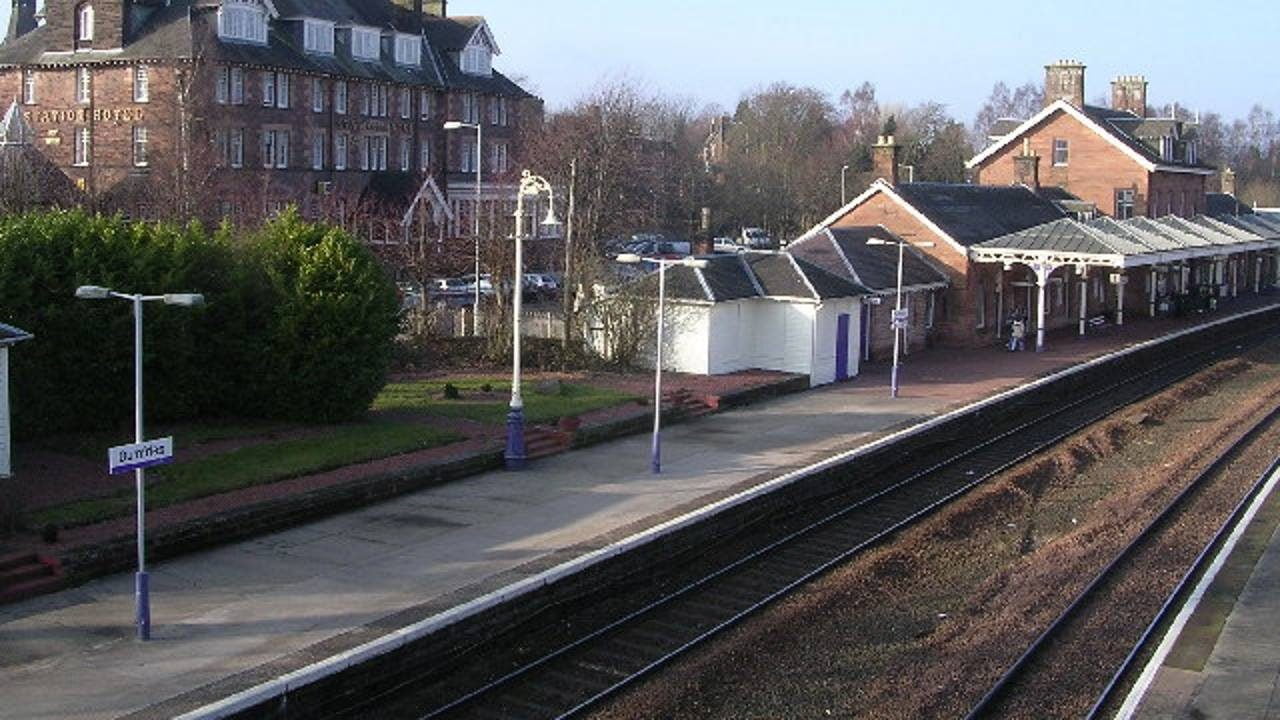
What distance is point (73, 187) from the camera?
4544 centimetres

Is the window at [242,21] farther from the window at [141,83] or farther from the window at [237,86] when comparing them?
the window at [141,83]

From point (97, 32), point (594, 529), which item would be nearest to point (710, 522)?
point (594, 529)

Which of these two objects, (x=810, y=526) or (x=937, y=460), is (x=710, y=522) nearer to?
(x=810, y=526)

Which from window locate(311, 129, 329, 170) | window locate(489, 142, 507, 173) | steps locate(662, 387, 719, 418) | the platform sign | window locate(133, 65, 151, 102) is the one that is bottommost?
steps locate(662, 387, 719, 418)

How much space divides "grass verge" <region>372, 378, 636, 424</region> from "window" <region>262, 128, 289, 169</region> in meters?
26.2

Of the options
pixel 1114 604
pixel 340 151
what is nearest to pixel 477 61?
pixel 340 151

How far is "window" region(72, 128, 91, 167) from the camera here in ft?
182

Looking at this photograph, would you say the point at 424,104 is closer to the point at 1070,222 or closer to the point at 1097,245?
the point at 1070,222

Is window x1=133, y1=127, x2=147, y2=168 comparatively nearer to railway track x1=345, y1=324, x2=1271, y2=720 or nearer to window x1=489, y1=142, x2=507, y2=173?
window x1=489, y1=142, x2=507, y2=173

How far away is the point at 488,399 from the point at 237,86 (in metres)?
28.8

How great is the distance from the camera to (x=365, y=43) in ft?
205

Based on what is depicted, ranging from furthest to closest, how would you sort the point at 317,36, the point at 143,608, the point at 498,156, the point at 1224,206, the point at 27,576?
the point at 1224,206 → the point at 498,156 → the point at 317,36 → the point at 27,576 → the point at 143,608

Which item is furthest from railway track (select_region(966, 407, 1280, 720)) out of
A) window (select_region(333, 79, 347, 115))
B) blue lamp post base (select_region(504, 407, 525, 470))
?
window (select_region(333, 79, 347, 115))

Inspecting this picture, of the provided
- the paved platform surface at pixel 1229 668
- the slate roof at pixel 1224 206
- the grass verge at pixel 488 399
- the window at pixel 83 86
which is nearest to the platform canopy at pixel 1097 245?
the grass verge at pixel 488 399
